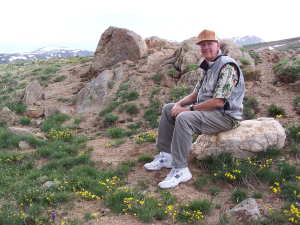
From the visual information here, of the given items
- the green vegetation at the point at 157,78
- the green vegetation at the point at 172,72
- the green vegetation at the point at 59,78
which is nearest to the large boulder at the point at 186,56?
the green vegetation at the point at 172,72

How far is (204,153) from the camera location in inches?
255

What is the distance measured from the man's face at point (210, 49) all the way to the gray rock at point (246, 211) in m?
2.63

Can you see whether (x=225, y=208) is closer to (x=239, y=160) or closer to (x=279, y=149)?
(x=239, y=160)

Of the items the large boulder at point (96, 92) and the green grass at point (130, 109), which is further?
the large boulder at point (96, 92)

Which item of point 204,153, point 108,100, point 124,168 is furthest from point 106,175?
point 108,100

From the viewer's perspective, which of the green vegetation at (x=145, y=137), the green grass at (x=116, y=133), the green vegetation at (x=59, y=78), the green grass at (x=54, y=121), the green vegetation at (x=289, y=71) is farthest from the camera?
the green vegetation at (x=59, y=78)

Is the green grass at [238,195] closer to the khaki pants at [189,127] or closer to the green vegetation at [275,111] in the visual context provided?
the khaki pants at [189,127]

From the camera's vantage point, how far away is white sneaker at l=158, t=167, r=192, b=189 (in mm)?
5711

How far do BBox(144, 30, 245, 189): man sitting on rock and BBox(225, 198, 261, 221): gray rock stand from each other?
3.99 ft

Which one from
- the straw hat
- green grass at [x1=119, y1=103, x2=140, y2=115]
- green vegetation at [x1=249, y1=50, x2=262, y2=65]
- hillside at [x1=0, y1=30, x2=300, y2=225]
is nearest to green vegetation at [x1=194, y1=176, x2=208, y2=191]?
hillside at [x1=0, y1=30, x2=300, y2=225]

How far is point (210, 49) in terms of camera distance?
5727mm

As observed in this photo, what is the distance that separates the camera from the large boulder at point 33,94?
42.8 ft

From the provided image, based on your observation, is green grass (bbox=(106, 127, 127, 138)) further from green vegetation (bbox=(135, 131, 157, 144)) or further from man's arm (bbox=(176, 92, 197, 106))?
man's arm (bbox=(176, 92, 197, 106))

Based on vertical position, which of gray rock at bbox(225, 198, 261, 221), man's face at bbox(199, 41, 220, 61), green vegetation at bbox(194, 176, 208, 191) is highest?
man's face at bbox(199, 41, 220, 61)
